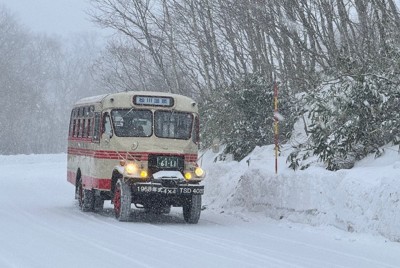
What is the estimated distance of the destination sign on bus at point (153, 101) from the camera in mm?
17156

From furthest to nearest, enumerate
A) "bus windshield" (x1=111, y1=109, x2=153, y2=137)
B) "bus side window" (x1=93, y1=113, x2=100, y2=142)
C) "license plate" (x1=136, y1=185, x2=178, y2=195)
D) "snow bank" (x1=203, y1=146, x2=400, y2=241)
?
"bus side window" (x1=93, y1=113, x2=100, y2=142)
"bus windshield" (x1=111, y1=109, x2=153, y2=137)
"license plate" (x1=136, y1=185, x2=178, y2=195)
"snow bank" (x1=203, y1=146, x2=400, y2=241)

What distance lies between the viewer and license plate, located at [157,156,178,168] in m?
16.4

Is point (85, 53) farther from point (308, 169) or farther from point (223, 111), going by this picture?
point (308, 169)

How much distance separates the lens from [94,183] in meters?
17.6

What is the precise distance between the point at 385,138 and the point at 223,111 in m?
8.90

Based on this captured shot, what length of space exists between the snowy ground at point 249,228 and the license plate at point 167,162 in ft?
3.90

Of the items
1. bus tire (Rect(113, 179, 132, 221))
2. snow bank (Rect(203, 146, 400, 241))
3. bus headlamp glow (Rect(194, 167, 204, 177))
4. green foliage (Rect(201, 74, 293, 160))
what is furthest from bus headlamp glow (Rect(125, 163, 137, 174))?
green foliage (Rect(201, 74, 293, 160))

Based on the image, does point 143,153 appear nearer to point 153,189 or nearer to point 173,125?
point 153,189

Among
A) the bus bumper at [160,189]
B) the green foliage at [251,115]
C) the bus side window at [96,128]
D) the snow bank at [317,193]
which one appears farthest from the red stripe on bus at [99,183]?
the green foliage at [251,115]

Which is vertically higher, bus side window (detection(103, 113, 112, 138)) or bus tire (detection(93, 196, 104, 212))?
bus side window (detection(103, 113, 112, 138))

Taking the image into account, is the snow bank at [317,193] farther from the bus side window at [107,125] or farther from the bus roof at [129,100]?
the bus side window at [107,125]

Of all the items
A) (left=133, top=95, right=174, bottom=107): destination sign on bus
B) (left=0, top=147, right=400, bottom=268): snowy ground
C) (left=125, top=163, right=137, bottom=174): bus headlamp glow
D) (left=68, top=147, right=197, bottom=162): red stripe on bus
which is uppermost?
(left=133, top=95, right=174, bottom=107): destination sign on bus

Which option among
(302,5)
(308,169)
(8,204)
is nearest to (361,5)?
(302,5)

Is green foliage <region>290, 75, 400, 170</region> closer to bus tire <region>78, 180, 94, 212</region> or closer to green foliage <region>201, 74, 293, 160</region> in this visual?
bus tire <region>78, 180, 94, 212</region>
